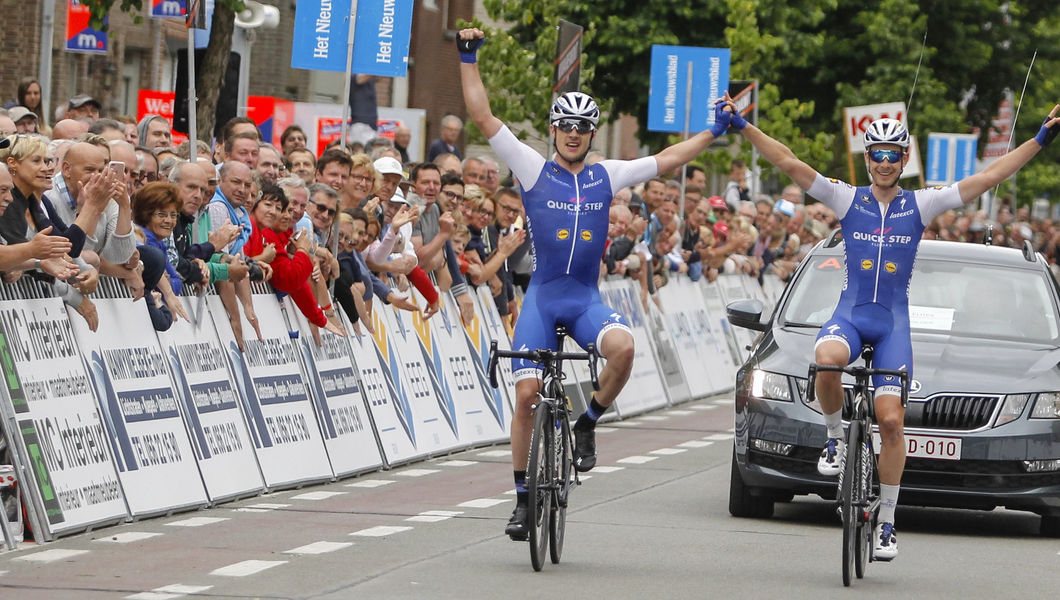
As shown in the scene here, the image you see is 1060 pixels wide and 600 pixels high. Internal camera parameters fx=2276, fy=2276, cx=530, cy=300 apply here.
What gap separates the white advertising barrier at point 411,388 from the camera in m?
16.7

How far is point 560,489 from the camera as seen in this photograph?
11.1 meters

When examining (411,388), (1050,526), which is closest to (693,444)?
(411,388)

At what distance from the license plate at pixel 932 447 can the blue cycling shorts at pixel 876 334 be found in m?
1.23

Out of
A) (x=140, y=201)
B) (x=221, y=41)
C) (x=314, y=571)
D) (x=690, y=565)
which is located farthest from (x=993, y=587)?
(x=221, y=41)

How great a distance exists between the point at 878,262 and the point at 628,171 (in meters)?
1.41

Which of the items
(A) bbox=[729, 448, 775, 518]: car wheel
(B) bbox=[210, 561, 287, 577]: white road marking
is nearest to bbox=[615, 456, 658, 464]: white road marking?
(A) bbox=[729, 448, 775, 518]: car wheel

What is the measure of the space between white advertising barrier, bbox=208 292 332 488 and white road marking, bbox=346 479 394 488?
0.19 meters

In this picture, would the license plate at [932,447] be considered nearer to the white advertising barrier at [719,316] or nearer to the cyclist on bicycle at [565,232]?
the cyclist on bicycle at [565,232]

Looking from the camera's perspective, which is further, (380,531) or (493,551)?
(380,531)

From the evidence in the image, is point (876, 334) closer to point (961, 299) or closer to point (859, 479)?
point (859, 479)

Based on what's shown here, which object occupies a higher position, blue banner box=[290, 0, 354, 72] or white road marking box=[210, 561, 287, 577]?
blue banner box=[290, 0, 354, 72]

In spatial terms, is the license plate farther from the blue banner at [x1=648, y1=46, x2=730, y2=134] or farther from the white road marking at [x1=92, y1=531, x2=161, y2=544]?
the blue banner at [x1=648, y1=46, x2=730, y2=134]

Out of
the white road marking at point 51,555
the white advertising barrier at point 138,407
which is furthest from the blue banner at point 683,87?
the white road marking at point 51,555

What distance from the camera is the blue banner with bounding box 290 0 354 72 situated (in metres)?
18.5
